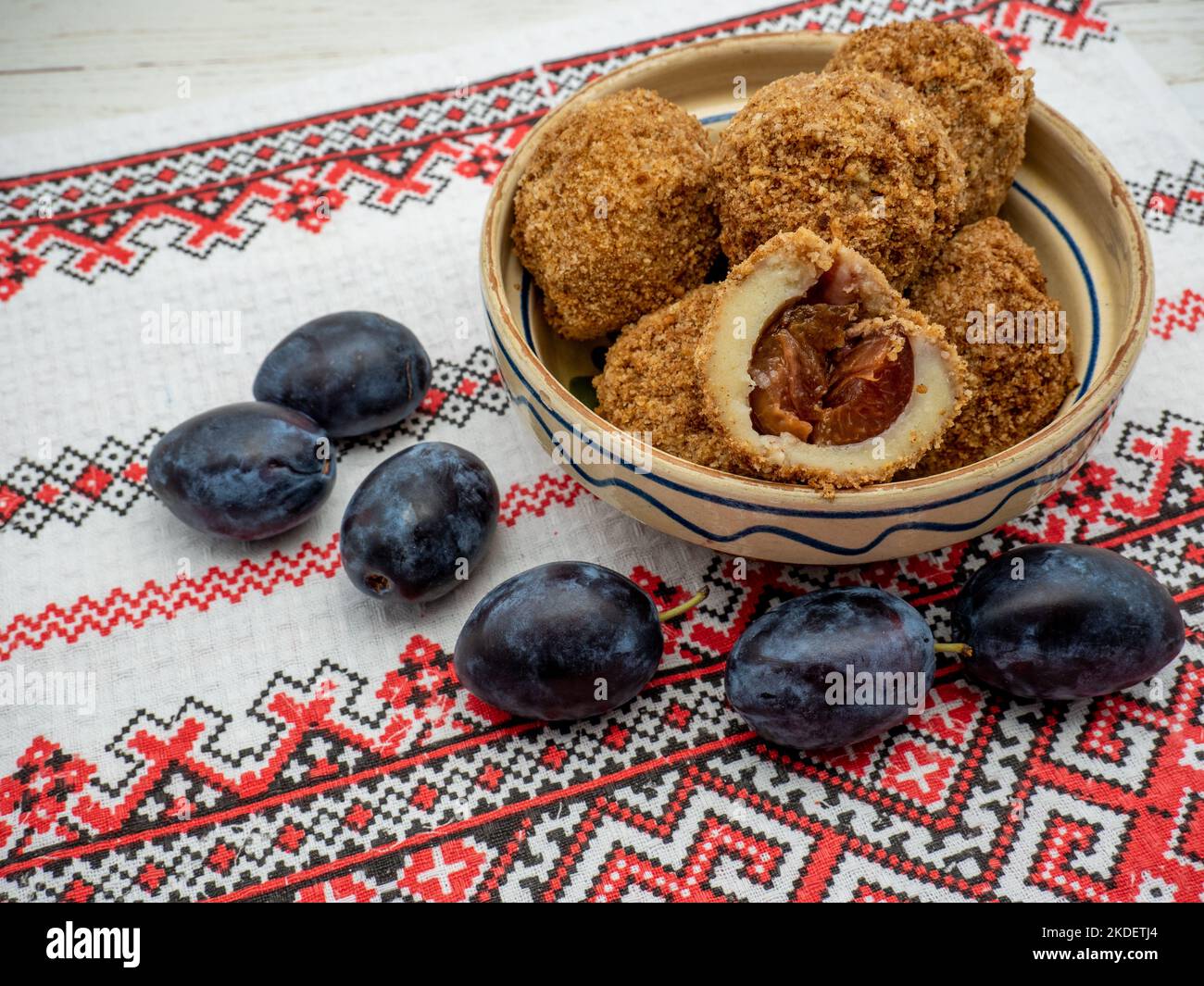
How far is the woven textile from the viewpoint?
4.79 feet

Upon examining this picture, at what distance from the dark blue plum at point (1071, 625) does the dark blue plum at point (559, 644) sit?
1.55ft

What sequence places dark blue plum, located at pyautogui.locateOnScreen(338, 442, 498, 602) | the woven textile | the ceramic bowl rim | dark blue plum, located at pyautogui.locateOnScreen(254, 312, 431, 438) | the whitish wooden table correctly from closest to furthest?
the ceramic bowl rim, the woven textile, dark blue plum, located at pyautogui.locateOnScreen(338, 442, 498, 602), dark blue plum, located at pyautogui.locateOnScreen(254, 312, 431, 438), the whitish wooden table

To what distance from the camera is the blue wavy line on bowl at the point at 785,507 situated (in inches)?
54.5

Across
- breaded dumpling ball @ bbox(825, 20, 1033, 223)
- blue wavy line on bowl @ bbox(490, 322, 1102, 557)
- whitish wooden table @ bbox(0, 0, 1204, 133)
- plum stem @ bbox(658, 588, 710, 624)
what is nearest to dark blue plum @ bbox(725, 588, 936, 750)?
blue wavy line on bowl @ bbox(490, 322, 1102, 557)

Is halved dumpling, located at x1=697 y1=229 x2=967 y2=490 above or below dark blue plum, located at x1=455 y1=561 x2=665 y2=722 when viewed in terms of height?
above

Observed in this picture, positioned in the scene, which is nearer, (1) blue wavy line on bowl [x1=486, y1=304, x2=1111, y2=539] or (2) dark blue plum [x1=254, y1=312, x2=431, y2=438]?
(1) blue wavy line on bowl [x1=486, y1=304, x2=1111, y2=539]

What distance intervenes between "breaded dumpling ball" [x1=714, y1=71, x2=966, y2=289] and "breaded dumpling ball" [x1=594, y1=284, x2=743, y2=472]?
0.46 feet

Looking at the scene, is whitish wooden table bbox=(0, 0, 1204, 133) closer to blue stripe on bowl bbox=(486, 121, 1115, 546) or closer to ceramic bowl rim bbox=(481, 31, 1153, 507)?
ceramic bowl rim bbox=(481, 31, 1153, 507)

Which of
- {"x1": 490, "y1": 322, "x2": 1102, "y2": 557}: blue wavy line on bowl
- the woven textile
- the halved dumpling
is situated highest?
the halved dumpling

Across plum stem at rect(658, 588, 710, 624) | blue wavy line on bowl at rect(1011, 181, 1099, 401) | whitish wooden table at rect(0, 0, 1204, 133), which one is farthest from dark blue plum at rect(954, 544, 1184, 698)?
whitish wooden table at rect(0, 0, 1204, 133)

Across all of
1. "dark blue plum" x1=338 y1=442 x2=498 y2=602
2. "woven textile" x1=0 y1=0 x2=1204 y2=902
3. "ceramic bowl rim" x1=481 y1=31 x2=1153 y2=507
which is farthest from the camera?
"dark blue plum" x1=338 y1=442 x2=498 y2=602

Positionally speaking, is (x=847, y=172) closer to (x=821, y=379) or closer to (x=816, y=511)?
(x=821, y=379)

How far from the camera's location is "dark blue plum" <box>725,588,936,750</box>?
1395 mm

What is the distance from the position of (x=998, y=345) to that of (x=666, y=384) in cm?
48
